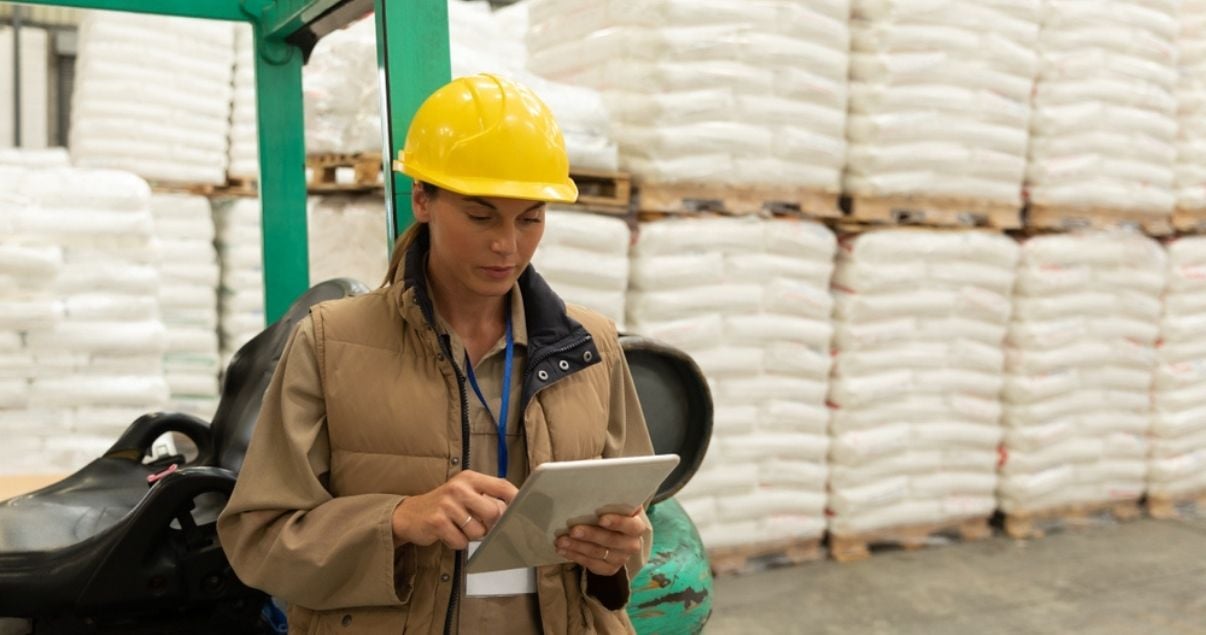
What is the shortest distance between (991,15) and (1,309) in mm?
4717

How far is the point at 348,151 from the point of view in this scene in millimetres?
3979

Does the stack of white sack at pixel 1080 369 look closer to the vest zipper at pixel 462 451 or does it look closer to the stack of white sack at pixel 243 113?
the vest zipper at pixel 462 451

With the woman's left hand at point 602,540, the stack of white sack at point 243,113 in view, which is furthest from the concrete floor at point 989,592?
the stack of white sack at point 243,113

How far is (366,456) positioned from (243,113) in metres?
A: 5.32

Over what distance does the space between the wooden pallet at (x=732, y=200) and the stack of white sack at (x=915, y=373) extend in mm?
265

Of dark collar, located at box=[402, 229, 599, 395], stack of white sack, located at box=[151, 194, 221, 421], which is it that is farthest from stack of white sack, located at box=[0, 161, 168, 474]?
dark collar, located at box=[402, 229, 599, 395]

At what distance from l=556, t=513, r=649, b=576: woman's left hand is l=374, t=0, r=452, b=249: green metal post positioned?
1197 millimetres

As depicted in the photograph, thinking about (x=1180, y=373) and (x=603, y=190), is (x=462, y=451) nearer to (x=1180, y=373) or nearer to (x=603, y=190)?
(x=603, y=190)

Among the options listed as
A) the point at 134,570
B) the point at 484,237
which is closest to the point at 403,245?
the point at 484,237

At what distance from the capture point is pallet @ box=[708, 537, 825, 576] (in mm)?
4516

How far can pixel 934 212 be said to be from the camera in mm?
4816

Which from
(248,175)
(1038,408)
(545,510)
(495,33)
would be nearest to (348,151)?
(495,33)

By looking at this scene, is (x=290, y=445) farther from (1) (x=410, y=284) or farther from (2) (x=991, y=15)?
(2) (x=991, y=15)

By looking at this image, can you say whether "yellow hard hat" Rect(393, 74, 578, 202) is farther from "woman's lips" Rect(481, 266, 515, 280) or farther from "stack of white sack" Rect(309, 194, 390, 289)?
"stack of white sack" Rect(309, 194, 390, 289)
